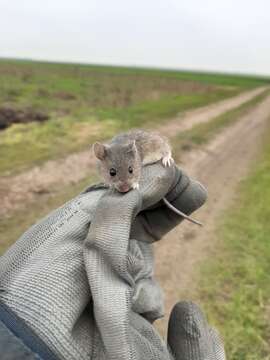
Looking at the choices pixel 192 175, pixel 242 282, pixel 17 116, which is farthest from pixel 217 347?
pixel 17 116

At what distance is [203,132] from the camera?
18781 mm

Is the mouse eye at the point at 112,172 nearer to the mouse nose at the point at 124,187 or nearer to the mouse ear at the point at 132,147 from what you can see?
the mouse ear at the point at 132,147

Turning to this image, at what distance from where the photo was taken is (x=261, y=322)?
6.28 m


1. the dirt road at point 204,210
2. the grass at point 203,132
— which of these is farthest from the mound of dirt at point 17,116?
the dirt road at point 204,210

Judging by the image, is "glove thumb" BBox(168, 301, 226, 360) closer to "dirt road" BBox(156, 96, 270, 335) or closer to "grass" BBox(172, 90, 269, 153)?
"dirt road" BBox(156, 96, 270, 335)

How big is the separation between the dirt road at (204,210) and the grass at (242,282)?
0.21 meters

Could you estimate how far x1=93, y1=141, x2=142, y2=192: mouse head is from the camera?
13.0ft

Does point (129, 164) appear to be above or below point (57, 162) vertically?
above

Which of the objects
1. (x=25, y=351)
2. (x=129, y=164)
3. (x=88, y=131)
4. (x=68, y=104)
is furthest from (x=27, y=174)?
(x=68, y=104)

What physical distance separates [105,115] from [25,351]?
19.5m

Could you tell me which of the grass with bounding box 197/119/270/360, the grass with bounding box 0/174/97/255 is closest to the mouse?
the grass with bounding box 197/119/270/360

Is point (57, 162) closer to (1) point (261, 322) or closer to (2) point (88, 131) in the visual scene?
(2) point (88, 131)

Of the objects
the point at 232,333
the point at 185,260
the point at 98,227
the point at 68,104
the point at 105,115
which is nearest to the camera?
the point at 98,227

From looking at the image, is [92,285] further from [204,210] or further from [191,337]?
[204,210]
